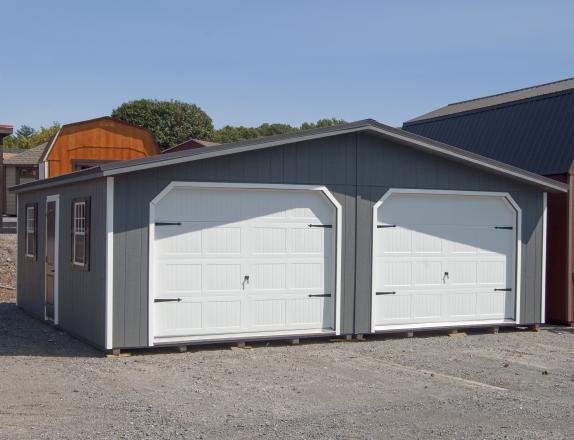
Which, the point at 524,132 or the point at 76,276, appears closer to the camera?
the point at 76,276

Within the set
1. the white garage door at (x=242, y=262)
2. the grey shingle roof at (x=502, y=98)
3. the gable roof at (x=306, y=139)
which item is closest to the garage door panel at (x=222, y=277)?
the white garage door at (x=242, y=262)

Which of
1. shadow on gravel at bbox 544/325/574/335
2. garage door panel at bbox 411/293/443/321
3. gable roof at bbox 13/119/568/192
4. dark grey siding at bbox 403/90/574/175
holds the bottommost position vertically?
shadow on gravel at bbox 544/325/574/335

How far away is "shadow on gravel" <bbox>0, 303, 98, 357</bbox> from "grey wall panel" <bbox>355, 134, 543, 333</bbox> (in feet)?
12.8

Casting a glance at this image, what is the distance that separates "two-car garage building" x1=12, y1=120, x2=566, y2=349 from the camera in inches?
400

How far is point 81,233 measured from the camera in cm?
1105

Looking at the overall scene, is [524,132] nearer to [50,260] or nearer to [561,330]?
[561,330]

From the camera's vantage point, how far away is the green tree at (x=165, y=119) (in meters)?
48.9

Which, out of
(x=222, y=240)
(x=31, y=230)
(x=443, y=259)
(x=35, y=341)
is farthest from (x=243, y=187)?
(x=31, y=230)

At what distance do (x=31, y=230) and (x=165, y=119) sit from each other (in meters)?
35.9

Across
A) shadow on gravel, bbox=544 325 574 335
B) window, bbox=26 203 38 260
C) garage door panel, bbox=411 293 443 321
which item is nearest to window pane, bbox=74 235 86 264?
window, bbox=26 203 38 260

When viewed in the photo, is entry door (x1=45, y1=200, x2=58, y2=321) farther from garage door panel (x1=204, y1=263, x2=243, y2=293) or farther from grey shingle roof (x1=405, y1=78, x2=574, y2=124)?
grey shingle roof (x1=405, y1=78, x2=574, y2=124)

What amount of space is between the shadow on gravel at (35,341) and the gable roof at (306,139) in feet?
7.28

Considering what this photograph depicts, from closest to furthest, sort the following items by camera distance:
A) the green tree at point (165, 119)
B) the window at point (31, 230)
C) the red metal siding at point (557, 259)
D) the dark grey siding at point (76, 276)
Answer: the dark grey siding at point (76, 276) < the red metal siding at point (557, 259) < the window at point (31, 230) < the green tree at point (165, 119)

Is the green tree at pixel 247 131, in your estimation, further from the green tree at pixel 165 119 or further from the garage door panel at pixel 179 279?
the garage door panel at pixel 179 279
